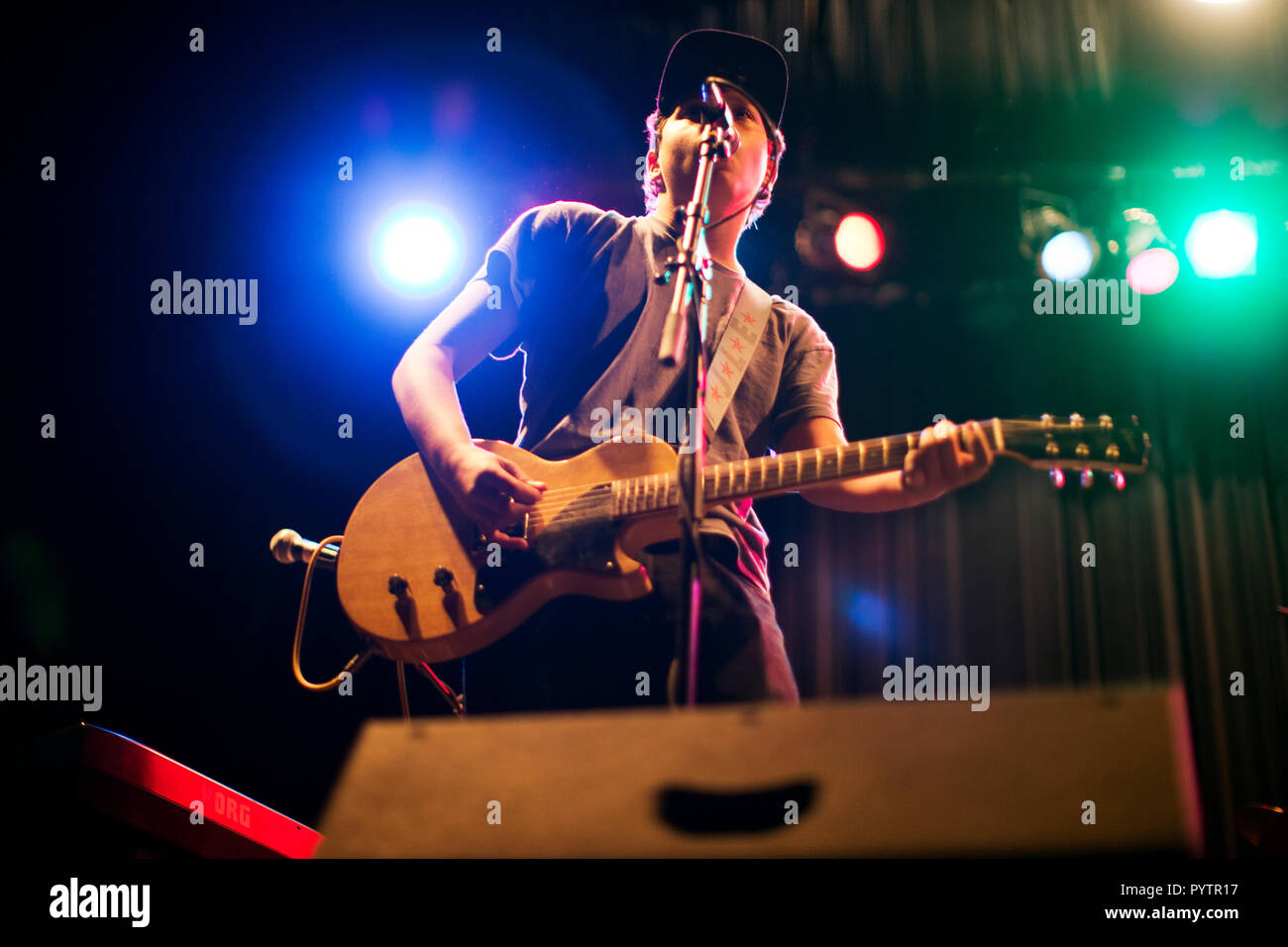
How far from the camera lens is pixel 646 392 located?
2.56 m

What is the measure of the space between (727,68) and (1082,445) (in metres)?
1.66

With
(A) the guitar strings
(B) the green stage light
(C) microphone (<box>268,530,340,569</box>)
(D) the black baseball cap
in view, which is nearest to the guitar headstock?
(A) the guitar strings

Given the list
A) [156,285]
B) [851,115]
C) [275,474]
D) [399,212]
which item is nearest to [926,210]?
[851,115]

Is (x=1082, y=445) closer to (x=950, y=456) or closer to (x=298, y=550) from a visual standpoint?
(x=950, y=456)

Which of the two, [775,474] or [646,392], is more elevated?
[646,392]

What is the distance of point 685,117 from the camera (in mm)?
2852

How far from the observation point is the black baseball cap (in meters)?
2.92

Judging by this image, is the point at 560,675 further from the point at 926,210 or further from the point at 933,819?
the point at 926,210

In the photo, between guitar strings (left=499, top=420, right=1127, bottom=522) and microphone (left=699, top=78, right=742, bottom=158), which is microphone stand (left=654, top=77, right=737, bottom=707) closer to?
microphone (left=699, top=78, right=742, bottom=158)

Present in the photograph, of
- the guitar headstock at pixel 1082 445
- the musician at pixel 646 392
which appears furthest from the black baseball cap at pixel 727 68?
the guitar headstock at pixel 1082 445

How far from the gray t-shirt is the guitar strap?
0.02m

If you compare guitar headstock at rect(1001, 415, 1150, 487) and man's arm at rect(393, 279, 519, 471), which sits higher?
man's arm at rect(393, 279, 519, 471)

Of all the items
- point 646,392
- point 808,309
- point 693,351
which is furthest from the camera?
point 808,309

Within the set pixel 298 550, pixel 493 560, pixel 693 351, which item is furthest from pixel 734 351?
pixel 298 550
